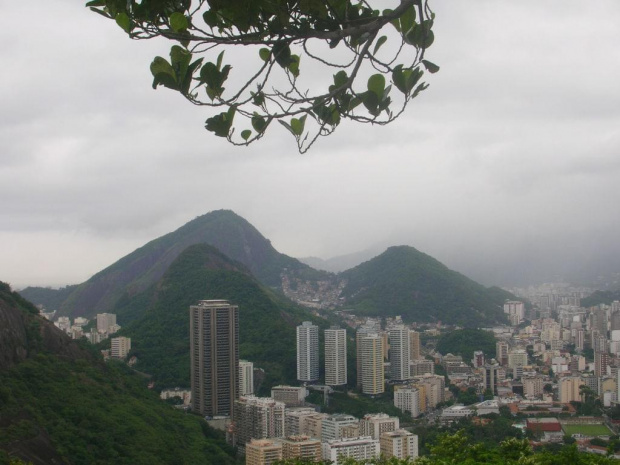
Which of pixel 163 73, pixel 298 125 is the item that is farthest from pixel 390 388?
pixel 163 73

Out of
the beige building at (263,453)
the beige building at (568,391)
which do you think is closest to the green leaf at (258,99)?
the beige building at (263,453)

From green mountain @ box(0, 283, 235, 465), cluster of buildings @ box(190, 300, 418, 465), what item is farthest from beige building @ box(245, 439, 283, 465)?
green mountain @ box(0, 283, 235, 465)

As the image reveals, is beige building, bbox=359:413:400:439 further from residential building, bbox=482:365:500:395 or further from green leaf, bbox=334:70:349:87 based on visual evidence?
green leaf, bbox=334:70:349:87

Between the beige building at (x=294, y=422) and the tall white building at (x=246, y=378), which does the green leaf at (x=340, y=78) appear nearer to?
the beige building at (x=294, y=422)

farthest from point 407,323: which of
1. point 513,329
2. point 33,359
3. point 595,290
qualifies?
point 33,359

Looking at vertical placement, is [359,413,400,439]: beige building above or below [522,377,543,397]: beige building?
above

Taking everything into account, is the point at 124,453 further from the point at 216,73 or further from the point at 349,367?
the point at 349,367
